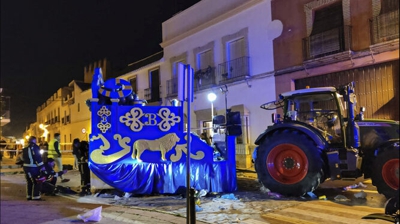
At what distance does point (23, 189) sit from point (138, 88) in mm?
13296

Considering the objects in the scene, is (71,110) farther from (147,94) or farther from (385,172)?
(385,172)

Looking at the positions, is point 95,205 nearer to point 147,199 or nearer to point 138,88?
point 147,199

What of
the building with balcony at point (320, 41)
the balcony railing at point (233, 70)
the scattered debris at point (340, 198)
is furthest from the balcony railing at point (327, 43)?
the scattered debris at point (340, 198)

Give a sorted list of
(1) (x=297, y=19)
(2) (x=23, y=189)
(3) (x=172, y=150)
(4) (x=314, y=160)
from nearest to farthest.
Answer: (4) (x=314, y=160)
(3) (x=172, y=150)
(2) (x=23, y=189)
(1) (x=297, y=19)

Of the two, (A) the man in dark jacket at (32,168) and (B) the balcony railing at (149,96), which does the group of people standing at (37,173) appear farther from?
(B) the balcony railing at (149,96)

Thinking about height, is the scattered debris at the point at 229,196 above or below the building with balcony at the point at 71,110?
below

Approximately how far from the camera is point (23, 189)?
994 cm

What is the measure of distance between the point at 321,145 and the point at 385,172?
1.42m

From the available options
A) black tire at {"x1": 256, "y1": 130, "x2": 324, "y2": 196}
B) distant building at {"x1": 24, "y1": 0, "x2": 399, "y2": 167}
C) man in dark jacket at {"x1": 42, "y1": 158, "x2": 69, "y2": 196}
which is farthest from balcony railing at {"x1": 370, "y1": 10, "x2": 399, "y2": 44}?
man in dark jacket at {"x1": 42, "y1": 158, "x2": 69, "y2": 196}

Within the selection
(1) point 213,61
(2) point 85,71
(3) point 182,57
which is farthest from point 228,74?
(2) point 85,71

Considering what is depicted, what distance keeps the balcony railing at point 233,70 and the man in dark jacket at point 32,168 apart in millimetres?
8396

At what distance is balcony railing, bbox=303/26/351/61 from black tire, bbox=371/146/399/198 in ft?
19.2

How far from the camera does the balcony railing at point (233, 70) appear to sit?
47.0 feet

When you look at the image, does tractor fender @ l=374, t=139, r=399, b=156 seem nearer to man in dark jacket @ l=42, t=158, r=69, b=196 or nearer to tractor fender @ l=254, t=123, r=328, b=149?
tractor fender @ l=254, t=123, r=328, b=149
